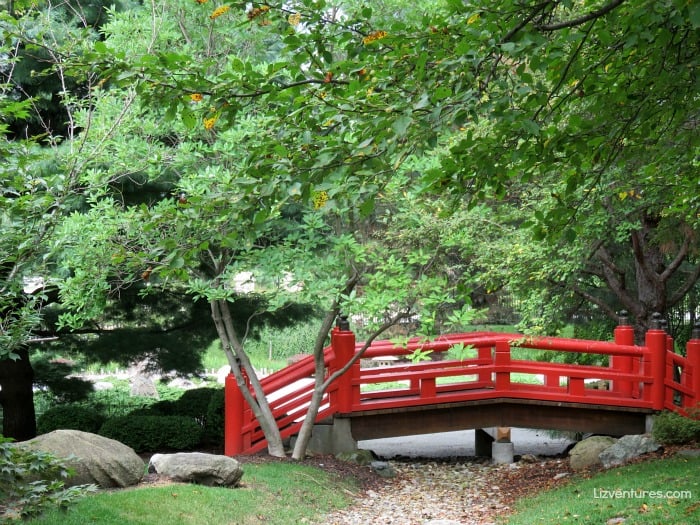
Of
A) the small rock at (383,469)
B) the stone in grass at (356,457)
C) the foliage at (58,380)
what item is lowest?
the small rock at (383,469)

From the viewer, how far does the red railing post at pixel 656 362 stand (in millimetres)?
9992

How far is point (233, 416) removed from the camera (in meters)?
9.49

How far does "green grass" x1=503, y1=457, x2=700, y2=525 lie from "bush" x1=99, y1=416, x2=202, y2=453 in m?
4.76

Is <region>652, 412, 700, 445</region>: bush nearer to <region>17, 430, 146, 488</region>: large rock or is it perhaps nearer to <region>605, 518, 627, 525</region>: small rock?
<region>605, 518, 627, 525</region>: small rock

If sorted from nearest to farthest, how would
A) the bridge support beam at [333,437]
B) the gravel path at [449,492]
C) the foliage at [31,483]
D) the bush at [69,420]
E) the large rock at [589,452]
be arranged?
the foliage at [31,483] → the gravel path at [449,492] → the large rock at [589,452] → the bridge support beam at [333,437] → the bush at [69,420]

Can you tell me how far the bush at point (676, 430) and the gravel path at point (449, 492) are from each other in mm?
→ 1207

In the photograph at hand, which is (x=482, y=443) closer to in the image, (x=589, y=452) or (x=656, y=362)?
(x=589, y=452)

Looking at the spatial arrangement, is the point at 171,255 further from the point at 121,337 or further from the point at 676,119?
the point at 121,337

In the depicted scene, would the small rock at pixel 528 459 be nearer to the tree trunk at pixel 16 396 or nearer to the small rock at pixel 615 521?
the small rock at pixel 615 521

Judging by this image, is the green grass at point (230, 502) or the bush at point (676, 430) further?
the bush at point (676, 430)

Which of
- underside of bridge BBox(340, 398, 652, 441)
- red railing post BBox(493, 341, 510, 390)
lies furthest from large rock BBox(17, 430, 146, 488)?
red railing post BBox(493, 341, 510, 390)

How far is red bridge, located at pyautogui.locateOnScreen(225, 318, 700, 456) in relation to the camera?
32.6ft

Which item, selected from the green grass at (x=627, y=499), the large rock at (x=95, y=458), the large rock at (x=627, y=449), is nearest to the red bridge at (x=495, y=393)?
the large rock at (x=627, y=449)

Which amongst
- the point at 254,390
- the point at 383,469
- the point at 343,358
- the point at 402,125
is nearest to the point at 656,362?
the point at 383,469
